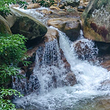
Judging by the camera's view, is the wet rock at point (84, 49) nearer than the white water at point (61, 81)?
No

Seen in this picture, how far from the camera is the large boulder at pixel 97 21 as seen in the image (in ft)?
27.9

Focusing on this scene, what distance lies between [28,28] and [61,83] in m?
2.60

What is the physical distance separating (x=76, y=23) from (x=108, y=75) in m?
3.37

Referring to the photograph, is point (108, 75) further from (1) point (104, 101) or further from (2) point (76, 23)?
(2) point (76, 23)

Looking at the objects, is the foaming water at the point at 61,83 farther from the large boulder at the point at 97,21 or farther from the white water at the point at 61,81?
the large boulder at the point at 97,21

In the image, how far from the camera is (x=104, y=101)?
18.3 ft

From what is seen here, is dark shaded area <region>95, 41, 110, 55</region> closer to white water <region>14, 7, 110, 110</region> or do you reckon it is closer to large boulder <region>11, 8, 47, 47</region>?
white water <region>14, 7, 110, 110</region>

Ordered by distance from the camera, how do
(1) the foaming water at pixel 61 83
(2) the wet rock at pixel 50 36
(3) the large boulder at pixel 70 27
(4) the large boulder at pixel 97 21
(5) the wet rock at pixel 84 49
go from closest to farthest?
(1) the foaming water at pixel 61 83, (2) the wet rock at pixel 50 36, (4) the large boulder at pixel 97 21, (5) the wet rock at pixel 84 49, (3) the large boulder at pixel 70 27

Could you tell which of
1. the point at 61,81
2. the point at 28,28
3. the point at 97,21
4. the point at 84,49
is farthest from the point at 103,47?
the point at 28,28

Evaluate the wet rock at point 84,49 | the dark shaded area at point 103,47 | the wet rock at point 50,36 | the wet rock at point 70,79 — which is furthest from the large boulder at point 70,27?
the wet rock at point 70,79

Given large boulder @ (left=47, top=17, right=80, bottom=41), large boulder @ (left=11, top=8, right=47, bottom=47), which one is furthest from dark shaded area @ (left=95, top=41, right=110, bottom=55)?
large boulder @ (left=11, top=8, right=47, bottom=47)

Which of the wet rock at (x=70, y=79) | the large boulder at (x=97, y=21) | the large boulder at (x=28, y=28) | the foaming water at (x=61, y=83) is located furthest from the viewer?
the large boulder at (x=97, y=21)

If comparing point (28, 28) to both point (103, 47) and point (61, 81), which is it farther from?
point (103, 47)

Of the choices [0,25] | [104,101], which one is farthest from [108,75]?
[0,25]
